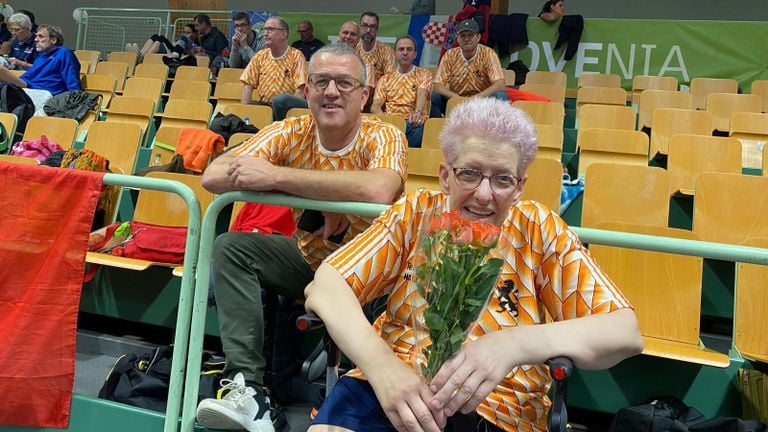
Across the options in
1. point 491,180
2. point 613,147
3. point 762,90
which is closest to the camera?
point 491,180

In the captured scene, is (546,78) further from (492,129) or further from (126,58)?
(492,129)

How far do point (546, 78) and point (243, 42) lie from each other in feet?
9.60

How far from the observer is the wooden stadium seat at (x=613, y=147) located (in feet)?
11.5

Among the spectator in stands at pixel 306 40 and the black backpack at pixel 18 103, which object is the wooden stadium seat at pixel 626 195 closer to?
the black backpack at pixel 18 103

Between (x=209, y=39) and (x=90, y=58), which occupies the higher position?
(x=209, y=39)

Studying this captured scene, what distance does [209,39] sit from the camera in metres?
7.64

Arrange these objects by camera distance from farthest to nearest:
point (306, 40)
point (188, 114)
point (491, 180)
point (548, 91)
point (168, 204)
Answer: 1. point (306, 40)
2. point (548, 91)
3. point (188, 114)
4. point (168, 204)
5. point (491, 180)

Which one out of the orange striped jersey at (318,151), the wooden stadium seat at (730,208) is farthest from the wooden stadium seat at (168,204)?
the wooden stadium seat at (730,208)

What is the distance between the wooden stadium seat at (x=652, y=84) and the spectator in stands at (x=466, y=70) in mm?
1309

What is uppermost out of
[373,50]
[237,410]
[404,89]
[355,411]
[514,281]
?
[373,50]

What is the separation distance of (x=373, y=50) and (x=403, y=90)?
0.86 metres

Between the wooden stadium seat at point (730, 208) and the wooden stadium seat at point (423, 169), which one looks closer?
the wooden stadium seat at point (730, 208)

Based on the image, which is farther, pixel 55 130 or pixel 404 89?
pixel 404 89

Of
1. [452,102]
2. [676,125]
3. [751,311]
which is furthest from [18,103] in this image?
[751,311]
